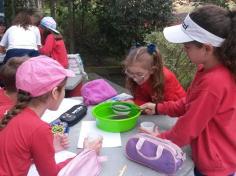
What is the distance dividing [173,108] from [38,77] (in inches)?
40.5

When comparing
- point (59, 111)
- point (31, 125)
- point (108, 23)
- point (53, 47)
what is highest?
point (31, 125)

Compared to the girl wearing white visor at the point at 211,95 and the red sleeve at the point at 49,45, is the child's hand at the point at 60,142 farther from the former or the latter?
the red sleeve at the point at 49,45

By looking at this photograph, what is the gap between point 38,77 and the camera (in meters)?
1.65

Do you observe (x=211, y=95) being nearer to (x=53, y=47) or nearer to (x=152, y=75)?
(x=152, y=75)

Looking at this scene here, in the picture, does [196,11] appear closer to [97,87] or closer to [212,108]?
[212,108]

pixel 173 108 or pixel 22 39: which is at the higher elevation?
pixel 173 108

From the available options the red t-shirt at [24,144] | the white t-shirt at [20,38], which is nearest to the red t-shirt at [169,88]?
the red t-shirt at [24,144]

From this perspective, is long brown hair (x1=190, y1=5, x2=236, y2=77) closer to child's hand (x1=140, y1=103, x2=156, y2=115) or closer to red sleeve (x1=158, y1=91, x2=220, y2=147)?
red sleeve (x1=158, y1=91, x2=220, y2=147)

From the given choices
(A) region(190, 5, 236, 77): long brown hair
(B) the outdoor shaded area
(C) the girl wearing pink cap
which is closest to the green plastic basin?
(C) the girl wearing pink cap

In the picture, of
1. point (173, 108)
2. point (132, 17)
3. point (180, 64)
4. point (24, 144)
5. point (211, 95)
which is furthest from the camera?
point (132, 17)

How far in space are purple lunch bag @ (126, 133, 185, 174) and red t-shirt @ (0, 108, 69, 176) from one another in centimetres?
45

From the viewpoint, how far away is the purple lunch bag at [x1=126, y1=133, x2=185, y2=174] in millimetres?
1779

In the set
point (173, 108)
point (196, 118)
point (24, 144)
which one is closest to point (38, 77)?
point (24, 144)

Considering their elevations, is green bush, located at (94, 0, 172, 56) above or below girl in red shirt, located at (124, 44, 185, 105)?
below
